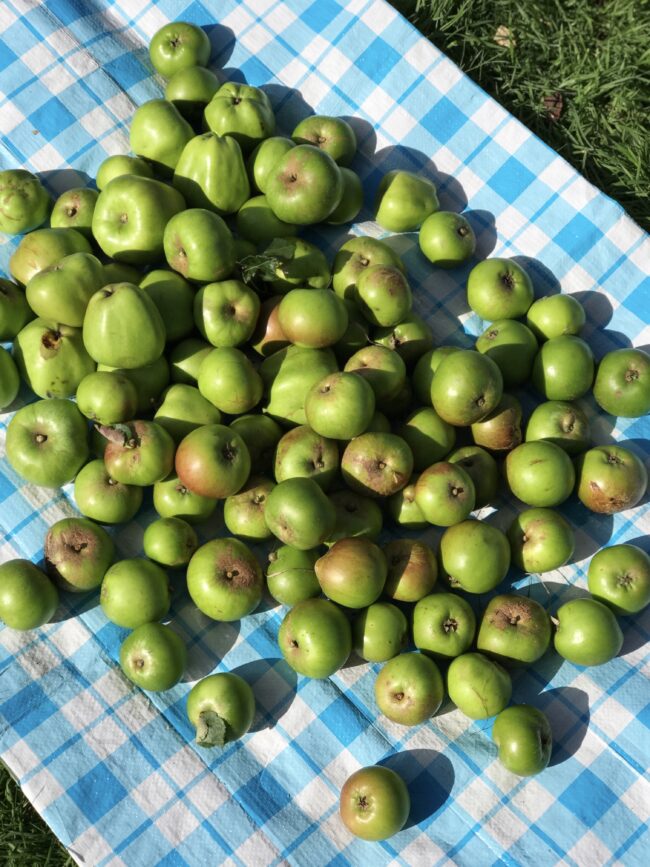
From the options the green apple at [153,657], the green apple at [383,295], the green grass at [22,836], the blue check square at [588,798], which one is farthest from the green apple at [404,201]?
the green grass at [22,836]

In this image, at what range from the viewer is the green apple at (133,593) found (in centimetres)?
370

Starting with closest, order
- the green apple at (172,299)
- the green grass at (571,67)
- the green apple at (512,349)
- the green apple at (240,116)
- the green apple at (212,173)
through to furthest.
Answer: the green apple at (172,299) < the green apple at (512,349) < the green apple at (212,173) < the green apple at (240,116) < the green grass at (571,67)

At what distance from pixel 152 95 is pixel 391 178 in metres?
1.67

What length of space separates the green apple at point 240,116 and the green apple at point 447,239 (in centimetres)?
110

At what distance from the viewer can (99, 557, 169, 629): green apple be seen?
3.70 m

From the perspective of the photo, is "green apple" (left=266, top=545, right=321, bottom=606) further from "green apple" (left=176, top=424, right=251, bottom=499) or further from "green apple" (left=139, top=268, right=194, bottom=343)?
"green apple" (left=139, top=268, right=194, bottom=343)

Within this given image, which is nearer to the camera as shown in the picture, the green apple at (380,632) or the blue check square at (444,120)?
the green apple at (380,632)

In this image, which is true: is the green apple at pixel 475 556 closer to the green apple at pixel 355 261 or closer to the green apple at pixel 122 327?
the green apple at pixel 355 261

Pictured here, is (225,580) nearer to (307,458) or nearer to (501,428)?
(307,458)

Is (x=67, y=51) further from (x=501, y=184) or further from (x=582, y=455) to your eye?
(x=582, y=455)

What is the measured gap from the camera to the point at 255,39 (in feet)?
16.8

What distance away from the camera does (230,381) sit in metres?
3.81

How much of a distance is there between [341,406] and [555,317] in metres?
1.40

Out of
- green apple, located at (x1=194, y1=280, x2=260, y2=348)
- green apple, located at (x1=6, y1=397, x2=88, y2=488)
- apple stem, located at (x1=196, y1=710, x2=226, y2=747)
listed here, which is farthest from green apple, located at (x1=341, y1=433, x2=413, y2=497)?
green apple, located at (x1=6, y1=397, x2=88, y2=488)
